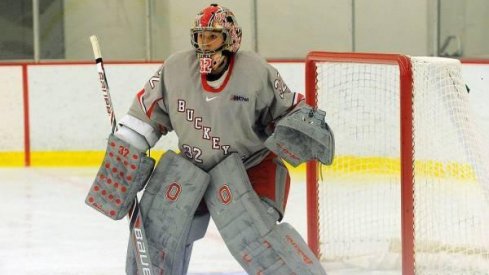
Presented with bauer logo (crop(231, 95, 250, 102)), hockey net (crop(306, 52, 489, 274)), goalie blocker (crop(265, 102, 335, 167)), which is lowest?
hockey net (crop(306, 52, 489, 274))

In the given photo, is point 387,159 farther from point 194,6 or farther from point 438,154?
point 194,6

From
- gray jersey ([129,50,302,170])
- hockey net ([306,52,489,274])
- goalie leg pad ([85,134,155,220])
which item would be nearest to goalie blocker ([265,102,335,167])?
gray jersey ([129,50,302,170])

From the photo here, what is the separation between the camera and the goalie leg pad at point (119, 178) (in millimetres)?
3564

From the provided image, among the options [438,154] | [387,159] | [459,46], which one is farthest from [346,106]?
[459,46]

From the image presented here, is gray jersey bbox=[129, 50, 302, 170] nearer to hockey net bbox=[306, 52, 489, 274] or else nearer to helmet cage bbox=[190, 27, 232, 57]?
helmet cage bbox=[190, 27, 232, 57]

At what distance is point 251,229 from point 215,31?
1.88 feet

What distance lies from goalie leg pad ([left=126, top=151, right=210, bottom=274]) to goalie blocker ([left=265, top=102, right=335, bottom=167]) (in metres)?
0.23

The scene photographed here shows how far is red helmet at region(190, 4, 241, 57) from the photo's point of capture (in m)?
3.50

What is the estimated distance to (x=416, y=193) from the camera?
14.5 ft

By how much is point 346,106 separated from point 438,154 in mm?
1505

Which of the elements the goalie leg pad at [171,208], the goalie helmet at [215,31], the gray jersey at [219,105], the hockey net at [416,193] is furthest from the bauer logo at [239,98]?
the hockey net at [416,193]

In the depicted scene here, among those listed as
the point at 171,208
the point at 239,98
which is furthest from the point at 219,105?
the point at 171,208

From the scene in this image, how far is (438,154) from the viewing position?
462cm

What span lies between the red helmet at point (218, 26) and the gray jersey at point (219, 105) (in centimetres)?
6
